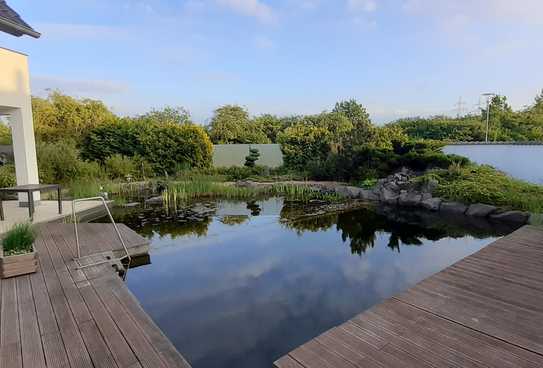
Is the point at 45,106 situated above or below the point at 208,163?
above

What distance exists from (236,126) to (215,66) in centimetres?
926

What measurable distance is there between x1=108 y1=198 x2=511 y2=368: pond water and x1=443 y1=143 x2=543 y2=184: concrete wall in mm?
3704

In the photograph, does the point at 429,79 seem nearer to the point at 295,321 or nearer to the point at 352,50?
the point at 352,50

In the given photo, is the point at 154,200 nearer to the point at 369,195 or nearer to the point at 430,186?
the point at 369,195

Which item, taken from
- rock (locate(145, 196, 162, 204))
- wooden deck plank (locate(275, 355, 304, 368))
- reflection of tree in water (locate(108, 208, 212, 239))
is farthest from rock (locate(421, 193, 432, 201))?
wooden deck plank (locate(275, 355, 304, 368))

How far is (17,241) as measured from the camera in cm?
335

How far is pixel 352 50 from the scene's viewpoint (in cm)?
1200

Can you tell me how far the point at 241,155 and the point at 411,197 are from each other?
27.6ft

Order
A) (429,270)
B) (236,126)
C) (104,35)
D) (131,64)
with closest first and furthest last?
(429,270)
(104,35)
(131,64)
(236,126)

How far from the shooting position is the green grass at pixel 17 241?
332cm

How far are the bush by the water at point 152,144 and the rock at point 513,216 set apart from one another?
10.0 m

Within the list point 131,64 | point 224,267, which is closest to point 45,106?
point 131,64

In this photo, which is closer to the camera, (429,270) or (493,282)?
(493,282)

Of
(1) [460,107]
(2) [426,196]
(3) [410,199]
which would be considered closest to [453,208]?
(2) [426,196]
